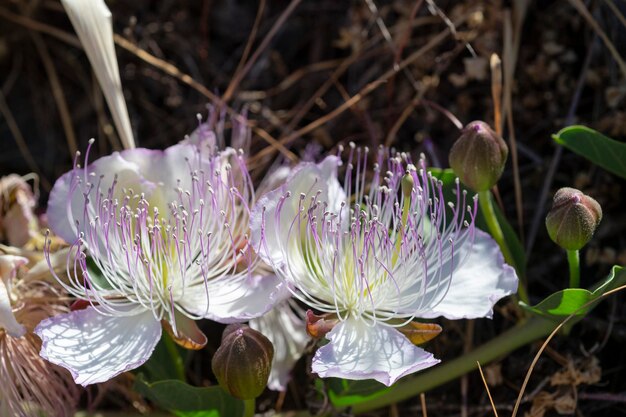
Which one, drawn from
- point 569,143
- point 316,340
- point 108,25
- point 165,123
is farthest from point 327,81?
point 316,340

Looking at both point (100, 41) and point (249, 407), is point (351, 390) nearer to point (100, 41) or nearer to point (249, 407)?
point (249, 407)

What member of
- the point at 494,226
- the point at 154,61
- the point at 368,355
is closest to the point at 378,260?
the point at 368,355

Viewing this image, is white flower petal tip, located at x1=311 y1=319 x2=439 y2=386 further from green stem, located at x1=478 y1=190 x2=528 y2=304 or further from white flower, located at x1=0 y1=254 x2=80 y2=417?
white flower, located at x1=0 y1=254 x2=80 y2=417

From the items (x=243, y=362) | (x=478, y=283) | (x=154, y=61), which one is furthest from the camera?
(x=154, y=61)

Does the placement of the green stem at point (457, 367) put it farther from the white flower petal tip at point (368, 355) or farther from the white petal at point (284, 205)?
the white petal at point (284, 205)

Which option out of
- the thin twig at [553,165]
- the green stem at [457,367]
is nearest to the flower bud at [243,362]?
the green stem at [457,367]

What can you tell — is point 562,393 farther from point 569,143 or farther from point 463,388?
point 569,143
